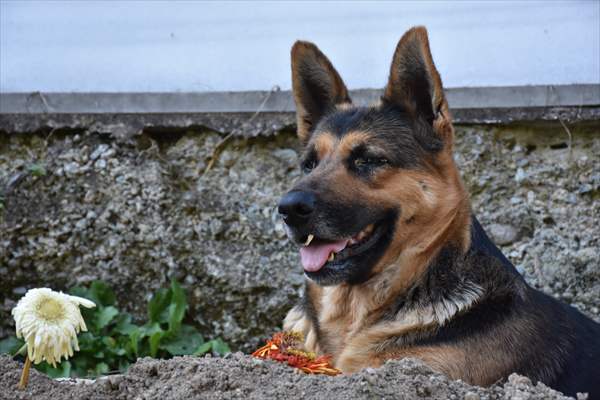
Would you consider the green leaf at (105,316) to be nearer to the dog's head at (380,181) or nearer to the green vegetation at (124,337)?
the green vegetation at (124,337)

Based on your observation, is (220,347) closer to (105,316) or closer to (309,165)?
(105,316)

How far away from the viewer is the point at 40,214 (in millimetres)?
5652

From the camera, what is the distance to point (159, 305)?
5582 millimetres

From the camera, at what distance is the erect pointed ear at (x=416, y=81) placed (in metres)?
3.76

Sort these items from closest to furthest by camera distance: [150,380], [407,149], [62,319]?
1. [62,319]
2. [150,380]
3. [407,149]

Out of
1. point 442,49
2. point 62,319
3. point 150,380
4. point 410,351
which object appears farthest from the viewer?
point 442,49

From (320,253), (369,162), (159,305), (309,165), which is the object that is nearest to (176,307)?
(159,305)

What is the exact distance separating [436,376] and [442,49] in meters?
3.58

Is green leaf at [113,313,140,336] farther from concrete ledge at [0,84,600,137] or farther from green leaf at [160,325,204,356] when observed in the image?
concrete ledge at [0,84,600,137]

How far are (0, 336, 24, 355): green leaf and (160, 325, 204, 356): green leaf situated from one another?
3.46ft

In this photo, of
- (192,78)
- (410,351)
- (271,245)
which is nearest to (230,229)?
(271,245)

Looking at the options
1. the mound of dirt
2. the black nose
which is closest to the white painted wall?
the black nose

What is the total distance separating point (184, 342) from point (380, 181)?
231cm

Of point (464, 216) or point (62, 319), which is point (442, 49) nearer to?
point (464, 216)
